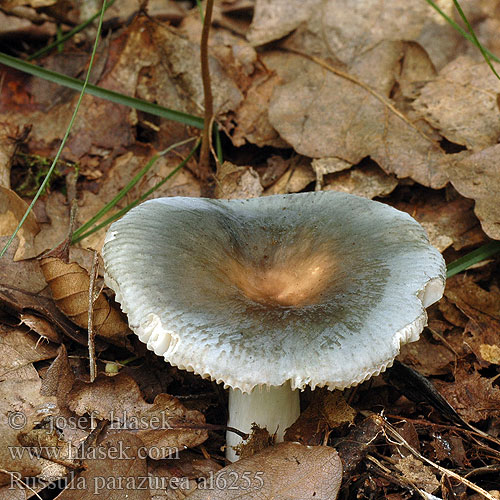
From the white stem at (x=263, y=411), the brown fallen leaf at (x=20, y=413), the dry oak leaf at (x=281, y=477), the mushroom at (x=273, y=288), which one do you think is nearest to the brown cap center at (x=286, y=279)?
the mushroom at (x=273, y=288)

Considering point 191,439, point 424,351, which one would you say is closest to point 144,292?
point 191,439

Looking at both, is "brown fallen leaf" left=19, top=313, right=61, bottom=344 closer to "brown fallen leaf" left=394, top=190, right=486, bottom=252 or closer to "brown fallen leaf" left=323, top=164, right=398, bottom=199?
"brown fallen leaf" left=323, top=164, right=398, bottom=199

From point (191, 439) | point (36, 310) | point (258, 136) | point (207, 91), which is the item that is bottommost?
point (191, 439)

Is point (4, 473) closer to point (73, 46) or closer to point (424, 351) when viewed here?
point (424, 351)

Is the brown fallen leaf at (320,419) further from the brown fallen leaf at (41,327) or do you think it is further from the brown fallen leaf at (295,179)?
the brown fallen leaf at (295,179)

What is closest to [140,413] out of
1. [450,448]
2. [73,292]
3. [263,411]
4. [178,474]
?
[178,474]

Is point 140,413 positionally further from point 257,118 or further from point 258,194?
point 257,118
